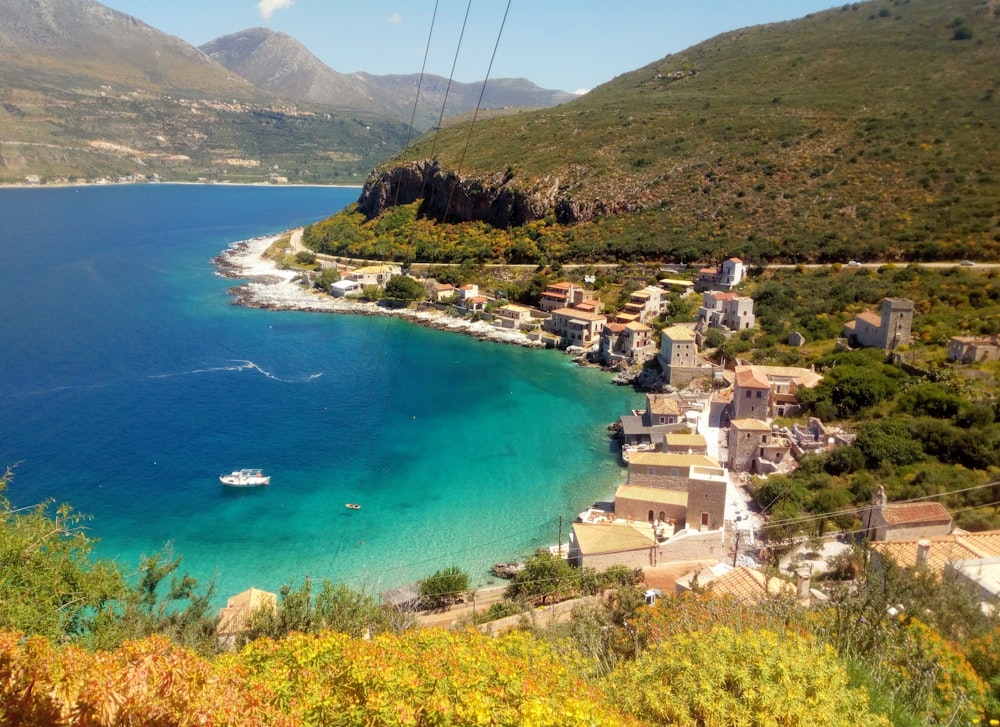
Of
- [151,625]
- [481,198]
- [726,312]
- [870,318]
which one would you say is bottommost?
[151,625]

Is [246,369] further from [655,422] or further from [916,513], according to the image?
[916,513]

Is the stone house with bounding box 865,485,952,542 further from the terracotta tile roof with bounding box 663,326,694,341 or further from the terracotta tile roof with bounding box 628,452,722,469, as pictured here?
the terracotta tile roof with bounding box 663,326,694,341

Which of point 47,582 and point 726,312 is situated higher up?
point 726,312

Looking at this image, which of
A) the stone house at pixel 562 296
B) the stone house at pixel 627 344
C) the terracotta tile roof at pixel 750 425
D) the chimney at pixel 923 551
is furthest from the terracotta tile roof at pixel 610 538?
the stone house at pixel 562 296

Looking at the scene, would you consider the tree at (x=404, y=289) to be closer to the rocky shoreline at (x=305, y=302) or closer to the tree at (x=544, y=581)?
the rocky shoreline at (x=305, y=302)

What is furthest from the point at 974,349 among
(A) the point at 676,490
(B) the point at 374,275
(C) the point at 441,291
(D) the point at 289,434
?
(B) the point at 374,275

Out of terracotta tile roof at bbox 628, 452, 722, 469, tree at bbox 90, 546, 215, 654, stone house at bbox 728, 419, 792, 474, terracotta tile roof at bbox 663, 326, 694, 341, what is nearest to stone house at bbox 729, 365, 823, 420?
stone house at bbox 728, 419, 792, 474

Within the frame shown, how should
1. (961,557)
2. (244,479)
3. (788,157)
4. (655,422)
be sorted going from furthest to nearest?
(788,157) → (655,422) → (244,479) → (961,557)

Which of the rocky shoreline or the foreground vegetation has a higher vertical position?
the foreground vegetation
